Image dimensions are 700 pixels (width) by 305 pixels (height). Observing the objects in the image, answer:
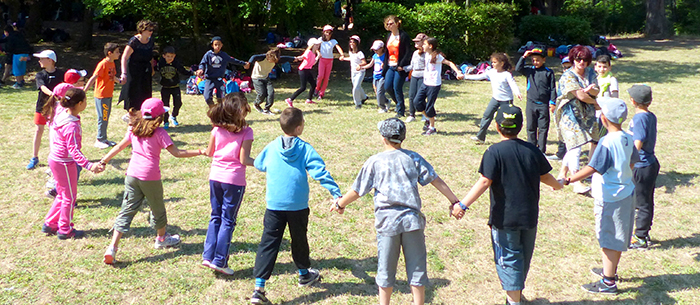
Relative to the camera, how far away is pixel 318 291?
183 inches

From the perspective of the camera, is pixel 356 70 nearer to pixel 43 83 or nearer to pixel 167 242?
pixel 43 83

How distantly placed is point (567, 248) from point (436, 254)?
135 centimetres

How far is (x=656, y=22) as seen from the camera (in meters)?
29.7

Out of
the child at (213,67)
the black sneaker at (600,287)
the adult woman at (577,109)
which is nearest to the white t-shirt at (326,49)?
the child at (213,67)

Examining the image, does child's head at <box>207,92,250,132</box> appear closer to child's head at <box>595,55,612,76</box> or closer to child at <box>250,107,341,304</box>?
child at <box>250,107,341,304</box>

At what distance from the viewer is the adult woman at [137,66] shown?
884cm

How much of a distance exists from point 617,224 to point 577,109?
9.05ft

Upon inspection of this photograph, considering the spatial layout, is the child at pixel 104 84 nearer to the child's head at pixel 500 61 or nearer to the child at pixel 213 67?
the child at pixel 213 67

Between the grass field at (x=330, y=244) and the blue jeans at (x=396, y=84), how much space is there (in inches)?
66.3

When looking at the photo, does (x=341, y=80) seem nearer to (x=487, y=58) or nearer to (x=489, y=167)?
(x=487, y=58)

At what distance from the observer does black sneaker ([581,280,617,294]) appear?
461 centimetres

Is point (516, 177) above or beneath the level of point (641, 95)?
beneath

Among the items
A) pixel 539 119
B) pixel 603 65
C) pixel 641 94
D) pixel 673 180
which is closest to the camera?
pixel 641 94

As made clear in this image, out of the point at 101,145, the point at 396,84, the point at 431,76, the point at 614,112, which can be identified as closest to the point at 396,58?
the point at 396,84
